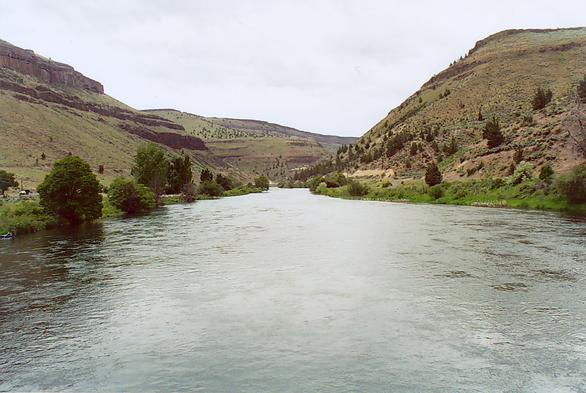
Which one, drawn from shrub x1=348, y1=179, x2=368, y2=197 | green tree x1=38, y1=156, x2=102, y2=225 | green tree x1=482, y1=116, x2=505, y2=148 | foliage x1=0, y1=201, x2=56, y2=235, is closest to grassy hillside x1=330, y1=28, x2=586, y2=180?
green tree x1=482, y1=116, x2=505, y2=148

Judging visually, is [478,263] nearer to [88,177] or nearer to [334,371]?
[334,371]

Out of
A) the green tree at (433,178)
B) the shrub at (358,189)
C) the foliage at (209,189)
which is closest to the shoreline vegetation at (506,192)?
the green tree at (433,178)

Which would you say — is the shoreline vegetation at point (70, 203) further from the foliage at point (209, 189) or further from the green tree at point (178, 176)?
the foliage at point (209, 189)

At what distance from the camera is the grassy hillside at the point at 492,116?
76250 mm

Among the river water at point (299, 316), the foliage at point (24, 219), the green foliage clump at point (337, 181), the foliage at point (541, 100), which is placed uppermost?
the foliage at point (541, 100)

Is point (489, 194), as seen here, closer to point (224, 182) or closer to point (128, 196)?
point (128, 196)

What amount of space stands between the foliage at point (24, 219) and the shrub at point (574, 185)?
55.9 meters

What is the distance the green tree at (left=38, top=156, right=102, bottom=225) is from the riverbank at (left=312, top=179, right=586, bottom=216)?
5029 centimetres

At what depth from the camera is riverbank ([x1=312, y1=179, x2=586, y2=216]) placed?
55891 millimetres

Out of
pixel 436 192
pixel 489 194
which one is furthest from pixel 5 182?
pixel 489 194

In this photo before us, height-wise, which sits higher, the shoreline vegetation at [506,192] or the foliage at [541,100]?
the foliage at [541,100]

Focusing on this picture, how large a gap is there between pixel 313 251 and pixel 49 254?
1798 centimetres

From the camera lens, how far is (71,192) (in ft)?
168

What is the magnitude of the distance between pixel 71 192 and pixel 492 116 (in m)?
99.1
